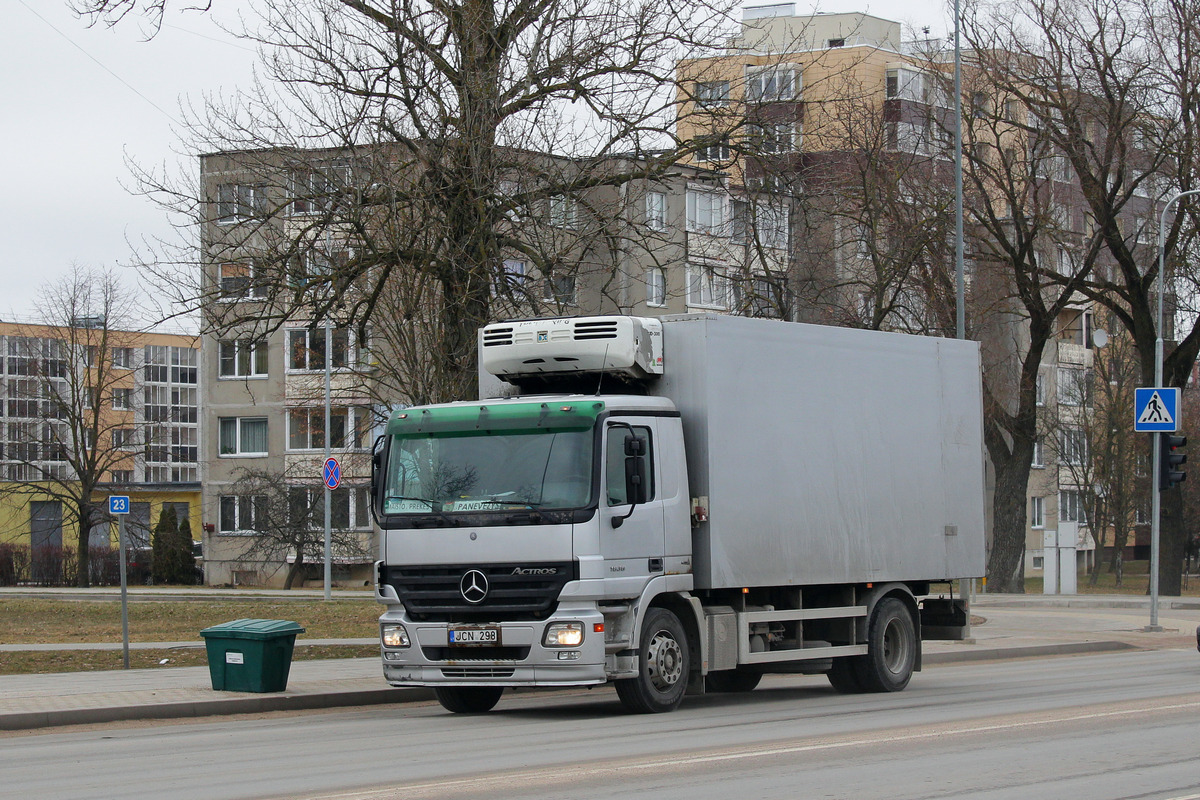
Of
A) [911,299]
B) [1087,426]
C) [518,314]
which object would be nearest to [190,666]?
[518,314]

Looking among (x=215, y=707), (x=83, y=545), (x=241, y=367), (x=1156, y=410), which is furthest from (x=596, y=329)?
(x=241, y=367)

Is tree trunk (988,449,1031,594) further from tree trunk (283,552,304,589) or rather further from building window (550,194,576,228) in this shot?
building window (550,194,576,228)

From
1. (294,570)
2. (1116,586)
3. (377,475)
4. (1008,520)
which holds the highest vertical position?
(377,475)

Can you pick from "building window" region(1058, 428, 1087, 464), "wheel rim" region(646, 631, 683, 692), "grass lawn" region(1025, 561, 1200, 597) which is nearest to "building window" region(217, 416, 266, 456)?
"grass lawn" region(1025, 561, 1200, 597)

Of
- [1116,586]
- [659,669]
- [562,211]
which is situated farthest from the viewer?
[1116,586]

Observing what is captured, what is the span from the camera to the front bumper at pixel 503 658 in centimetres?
1372

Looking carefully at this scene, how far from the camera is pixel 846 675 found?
56.5 ft

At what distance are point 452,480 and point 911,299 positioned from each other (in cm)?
2737

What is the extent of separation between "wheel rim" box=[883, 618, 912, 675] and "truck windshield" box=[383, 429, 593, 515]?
505 cm

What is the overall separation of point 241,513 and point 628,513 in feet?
159

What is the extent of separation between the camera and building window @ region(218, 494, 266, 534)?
186ft

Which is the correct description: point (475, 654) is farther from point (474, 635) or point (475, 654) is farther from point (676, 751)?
point (676, 751)

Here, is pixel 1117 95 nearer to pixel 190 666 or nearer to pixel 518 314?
pixel 518 314

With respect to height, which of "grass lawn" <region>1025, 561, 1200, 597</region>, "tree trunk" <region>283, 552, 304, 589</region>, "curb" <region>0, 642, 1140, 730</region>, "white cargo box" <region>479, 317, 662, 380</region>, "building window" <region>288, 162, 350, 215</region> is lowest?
"grass lawn" <region>1025, 561, 1200, 597</region>
